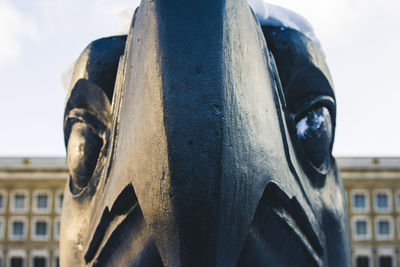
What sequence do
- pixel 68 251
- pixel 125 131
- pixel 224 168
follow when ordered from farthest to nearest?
1. pixel 68 251
2. pixel 125 131
3. pixel 224 168

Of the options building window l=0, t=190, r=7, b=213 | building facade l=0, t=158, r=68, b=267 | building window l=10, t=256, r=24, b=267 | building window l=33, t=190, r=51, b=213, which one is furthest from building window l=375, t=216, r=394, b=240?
building window l=0, t=190, r=7, b=213

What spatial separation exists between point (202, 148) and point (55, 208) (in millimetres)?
30962

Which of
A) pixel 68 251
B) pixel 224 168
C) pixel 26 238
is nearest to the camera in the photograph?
pixel 224 168

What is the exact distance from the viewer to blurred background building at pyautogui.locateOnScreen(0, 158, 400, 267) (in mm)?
29516

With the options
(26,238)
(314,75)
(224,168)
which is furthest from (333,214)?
(26,238)

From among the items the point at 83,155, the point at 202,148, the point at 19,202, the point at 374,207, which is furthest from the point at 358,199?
the point at 202,148

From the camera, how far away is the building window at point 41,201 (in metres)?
30.3

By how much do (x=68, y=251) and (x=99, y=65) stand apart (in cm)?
36

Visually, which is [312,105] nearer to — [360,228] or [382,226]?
[360,228]

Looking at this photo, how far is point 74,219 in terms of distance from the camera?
42.9 inches

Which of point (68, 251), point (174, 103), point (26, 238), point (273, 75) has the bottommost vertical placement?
point (68, 251)

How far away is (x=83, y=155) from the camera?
107 centimetres

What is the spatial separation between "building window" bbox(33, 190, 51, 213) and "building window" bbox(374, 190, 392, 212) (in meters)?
17.4

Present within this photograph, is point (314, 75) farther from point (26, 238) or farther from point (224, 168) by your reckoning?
point (26, 238)
